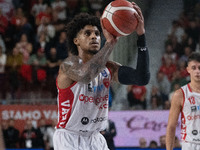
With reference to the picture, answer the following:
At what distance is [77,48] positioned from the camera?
4332 mm

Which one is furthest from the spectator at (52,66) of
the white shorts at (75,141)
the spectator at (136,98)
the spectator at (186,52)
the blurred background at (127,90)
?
the white shorts at (75,141)

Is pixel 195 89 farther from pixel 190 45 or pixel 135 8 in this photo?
pixel 190 45

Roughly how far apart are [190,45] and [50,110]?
3.58 meters

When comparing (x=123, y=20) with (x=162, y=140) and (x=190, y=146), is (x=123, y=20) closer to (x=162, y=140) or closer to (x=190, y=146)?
(x=190, y=146)

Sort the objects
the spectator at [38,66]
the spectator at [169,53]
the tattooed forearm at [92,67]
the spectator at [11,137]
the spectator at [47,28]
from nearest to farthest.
Answer: the tattooed forearm at [92,67], the spectator at [11,137], the spectator at [169,53], the spectator at [38,66], the spectator at [47,28]

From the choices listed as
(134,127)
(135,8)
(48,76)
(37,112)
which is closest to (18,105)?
(37,112)

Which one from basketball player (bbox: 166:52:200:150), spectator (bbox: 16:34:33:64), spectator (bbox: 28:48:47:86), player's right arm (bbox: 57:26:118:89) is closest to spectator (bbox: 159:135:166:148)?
spectator (bbox: 28:48:47:86)

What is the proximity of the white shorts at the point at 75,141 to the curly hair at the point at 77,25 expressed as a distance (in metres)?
0.95

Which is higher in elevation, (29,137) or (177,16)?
(177,16)

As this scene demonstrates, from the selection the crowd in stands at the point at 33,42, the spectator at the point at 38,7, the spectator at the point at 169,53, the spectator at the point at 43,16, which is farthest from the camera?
the spectator at the point at 38,7

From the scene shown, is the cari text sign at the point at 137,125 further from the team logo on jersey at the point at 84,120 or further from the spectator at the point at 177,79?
the team logo on jersey at the point at 84,120

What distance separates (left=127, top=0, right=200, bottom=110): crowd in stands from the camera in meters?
8.60

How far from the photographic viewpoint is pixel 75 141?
3799 mm

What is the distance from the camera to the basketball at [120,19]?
3570mm
